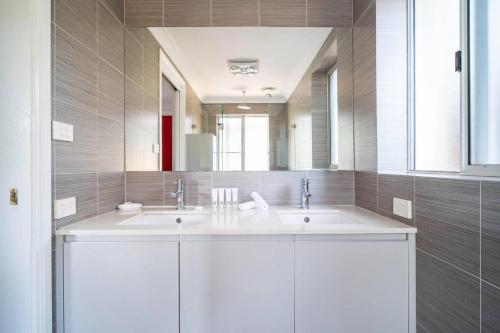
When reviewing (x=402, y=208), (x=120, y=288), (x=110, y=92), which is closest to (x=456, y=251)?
(x=402, y=208)

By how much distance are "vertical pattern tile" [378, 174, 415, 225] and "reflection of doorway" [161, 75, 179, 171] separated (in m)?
1.35

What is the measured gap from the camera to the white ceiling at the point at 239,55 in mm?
1749

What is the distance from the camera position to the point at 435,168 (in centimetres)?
121

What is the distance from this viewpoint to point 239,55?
5.83 feet

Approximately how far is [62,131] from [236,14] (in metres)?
1.32

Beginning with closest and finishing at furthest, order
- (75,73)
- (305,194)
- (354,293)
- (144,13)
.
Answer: (354,293), (75,73), (305,194), (144,13)

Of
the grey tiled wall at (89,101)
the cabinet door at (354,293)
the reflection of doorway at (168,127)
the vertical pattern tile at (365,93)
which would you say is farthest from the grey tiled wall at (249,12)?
the cabinet door at (354,293)

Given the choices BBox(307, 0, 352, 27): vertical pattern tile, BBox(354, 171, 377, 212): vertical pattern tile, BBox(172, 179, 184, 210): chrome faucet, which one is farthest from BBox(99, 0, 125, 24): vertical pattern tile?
BBox(354, 171, 377, 212): vertical pattern tile

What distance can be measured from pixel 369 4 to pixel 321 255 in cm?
149

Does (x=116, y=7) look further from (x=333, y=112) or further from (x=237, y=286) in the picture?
(x=237, y=286)

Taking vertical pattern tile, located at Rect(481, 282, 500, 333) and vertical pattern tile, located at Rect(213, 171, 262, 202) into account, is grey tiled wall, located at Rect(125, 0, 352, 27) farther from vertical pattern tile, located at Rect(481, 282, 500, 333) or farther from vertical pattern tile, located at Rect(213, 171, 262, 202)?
vertical pattern tile, located at Rect(481, 282, 500, 333)

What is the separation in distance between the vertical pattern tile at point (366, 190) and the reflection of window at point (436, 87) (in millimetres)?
225

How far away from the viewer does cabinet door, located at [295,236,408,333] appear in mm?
1146

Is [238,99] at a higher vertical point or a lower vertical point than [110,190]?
higher
